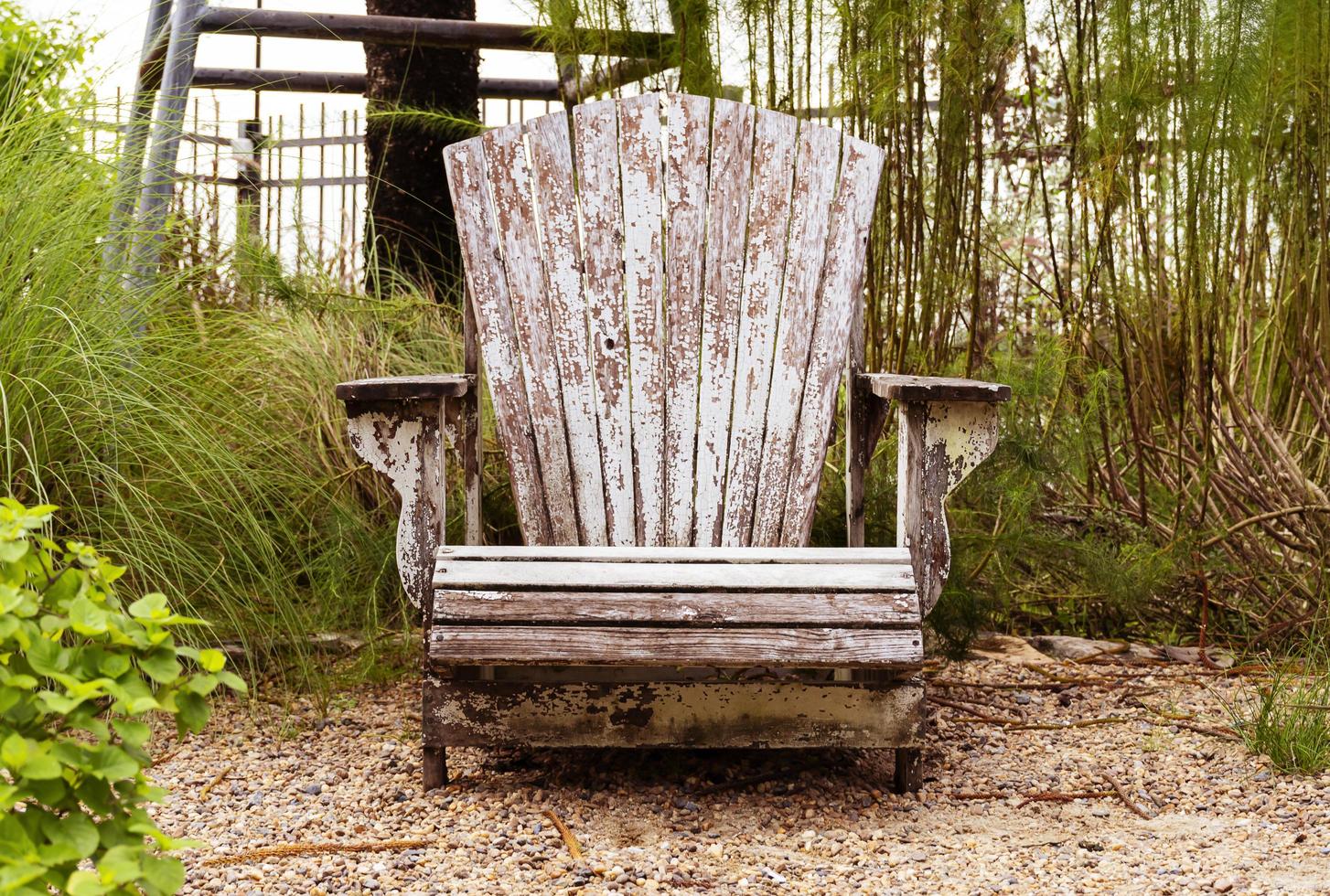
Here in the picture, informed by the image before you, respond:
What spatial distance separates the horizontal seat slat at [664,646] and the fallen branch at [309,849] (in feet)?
0.92

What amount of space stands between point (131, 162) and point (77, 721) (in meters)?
1.95

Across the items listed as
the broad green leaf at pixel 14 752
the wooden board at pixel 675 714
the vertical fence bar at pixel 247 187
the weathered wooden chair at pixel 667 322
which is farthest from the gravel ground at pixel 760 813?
the vertical fence bar at pixel 247 187

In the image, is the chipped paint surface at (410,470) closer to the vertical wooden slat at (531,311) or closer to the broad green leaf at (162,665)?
the vertical wooden slat at (531,311)

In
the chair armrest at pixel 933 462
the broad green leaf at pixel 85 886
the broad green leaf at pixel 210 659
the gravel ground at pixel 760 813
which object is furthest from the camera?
the chair armrest at pixel 933 462

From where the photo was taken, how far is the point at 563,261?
259 cm

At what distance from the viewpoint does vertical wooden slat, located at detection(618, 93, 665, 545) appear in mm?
2566

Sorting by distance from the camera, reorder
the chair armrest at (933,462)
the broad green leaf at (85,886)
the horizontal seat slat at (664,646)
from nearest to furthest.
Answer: the broad green leaf at (85,886), the horizontal seat slat at (664,646), the chair armrest at (933,462)

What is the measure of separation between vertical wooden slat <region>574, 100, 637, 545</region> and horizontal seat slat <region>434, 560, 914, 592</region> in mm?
576

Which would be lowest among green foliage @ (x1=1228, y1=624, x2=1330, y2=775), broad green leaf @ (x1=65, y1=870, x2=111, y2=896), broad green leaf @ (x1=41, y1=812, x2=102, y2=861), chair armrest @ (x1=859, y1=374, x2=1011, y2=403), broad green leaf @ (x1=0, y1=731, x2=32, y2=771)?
green foliage @ (x1=1228, y1=624, x2=1330, y2=775)

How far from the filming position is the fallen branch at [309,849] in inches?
70.2

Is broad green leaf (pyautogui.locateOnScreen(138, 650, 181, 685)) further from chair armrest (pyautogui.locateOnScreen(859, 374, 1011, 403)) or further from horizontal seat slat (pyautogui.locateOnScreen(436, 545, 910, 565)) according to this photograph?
chair armrest (pyautogui.locateOnScreen(859, 374, 1011, 403))

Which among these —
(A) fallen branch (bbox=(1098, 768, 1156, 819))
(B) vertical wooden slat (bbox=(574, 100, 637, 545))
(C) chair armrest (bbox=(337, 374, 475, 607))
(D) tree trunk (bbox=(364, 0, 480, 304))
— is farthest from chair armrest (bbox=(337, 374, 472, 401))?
(D) tree trunk (bbox=(364, 0, 480, 304))

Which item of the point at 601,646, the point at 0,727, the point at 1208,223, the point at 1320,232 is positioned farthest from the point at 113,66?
the point at 1320,232

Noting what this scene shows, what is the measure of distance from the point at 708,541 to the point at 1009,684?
0.86 m
